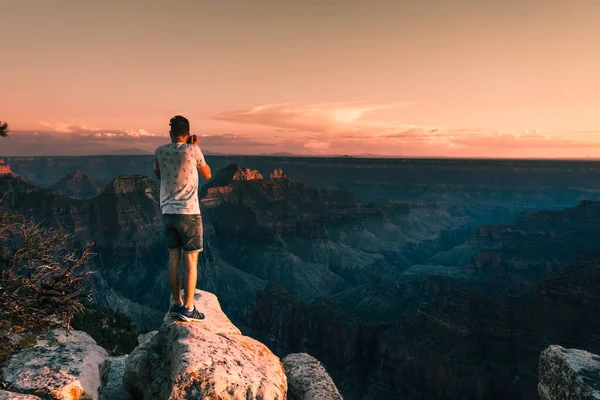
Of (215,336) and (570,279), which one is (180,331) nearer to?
(215,336)

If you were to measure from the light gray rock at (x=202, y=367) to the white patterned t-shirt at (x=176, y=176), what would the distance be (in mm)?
2284

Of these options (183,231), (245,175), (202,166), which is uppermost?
(202,166)

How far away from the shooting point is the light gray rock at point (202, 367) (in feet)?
18.0

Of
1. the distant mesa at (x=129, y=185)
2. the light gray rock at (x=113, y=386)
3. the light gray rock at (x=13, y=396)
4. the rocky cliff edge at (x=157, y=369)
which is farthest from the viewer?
the distant mesa at (x=129, y=185)

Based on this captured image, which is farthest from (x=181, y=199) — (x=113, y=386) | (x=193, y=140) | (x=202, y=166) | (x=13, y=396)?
(x=113, y=386)

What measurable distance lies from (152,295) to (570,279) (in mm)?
84524

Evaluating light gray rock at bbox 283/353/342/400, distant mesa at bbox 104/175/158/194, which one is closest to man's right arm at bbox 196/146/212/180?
light gray rock at bbox 283/353/342/400

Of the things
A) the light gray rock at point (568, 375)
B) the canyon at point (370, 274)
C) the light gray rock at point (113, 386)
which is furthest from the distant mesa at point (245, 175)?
the light gray rock at point (568, 375)

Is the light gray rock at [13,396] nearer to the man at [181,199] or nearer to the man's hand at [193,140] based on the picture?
the man at [181,199]

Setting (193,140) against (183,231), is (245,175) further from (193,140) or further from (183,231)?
(183,231)

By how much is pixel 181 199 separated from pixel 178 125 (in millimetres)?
1506

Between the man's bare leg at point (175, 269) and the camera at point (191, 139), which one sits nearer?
the man's bare leg at point (175, 269)

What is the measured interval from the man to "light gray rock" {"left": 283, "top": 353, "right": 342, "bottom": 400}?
10.8ft

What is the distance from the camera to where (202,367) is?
223 inches
